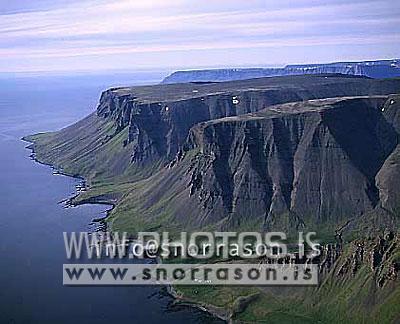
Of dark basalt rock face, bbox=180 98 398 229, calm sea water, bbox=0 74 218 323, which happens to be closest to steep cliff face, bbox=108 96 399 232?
dark basalt rock face, bbox=180 98 398 229

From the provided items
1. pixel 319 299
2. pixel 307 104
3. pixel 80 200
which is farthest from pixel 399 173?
pixel 80 200

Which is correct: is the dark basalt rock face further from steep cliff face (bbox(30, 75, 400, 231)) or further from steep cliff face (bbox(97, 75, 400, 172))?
steep cliff face (bbox(97, 75, 400, 172))

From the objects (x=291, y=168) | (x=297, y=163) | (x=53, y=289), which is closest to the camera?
(x=53, y=289)

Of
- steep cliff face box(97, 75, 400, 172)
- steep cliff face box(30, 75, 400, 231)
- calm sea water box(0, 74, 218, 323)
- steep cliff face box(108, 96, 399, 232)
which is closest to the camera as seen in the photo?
calm sea water box(0, 74, 218, 323)

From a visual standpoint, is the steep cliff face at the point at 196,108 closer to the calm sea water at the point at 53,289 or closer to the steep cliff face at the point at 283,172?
the steep cliff face at the point at 283,172

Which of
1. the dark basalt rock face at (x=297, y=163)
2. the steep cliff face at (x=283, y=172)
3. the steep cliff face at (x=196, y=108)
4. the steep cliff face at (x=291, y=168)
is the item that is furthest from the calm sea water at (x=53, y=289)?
the steep cliff face at (x=196, y=108)

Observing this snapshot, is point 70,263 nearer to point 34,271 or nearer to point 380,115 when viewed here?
point 34,271

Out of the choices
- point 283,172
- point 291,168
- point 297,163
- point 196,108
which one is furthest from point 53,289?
point 196,108

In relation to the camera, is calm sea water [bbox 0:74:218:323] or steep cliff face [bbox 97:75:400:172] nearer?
calm sea water [bbox 0:74:218:323]

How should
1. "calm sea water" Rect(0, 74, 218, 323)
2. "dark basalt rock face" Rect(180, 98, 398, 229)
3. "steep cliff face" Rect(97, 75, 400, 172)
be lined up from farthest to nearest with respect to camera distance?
"steep cliff face" Rect(97, 75, 400, 172) → "dark basalt rock face" Rect(180, 98, 398, 229) → "calm sea water" Rect(0, 74, 218, 323)

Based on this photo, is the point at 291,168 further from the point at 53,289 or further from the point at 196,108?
the point at 196,108

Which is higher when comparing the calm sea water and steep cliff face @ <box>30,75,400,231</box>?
steep cliff face @ <box>30,75,400,231</box>
